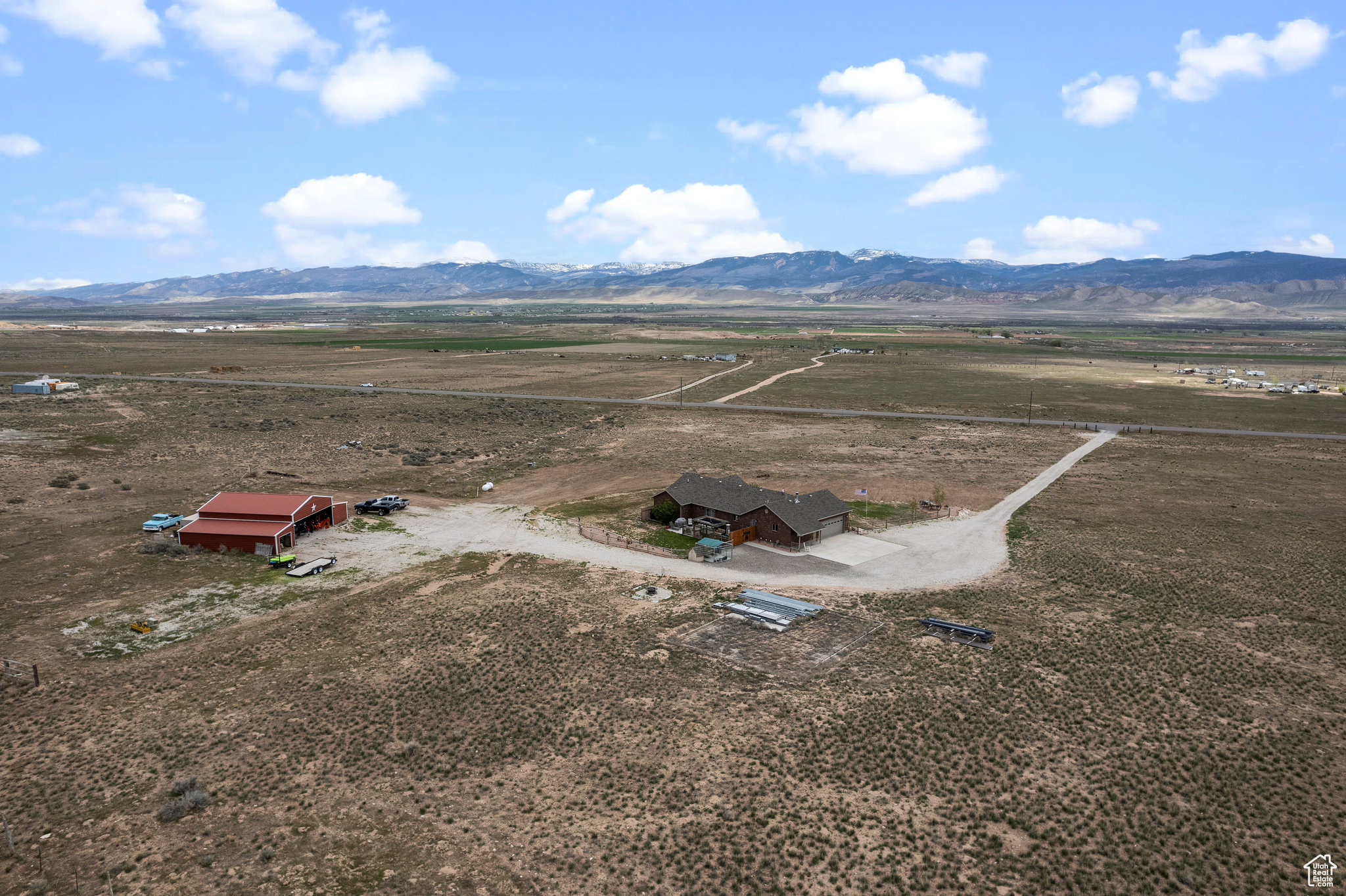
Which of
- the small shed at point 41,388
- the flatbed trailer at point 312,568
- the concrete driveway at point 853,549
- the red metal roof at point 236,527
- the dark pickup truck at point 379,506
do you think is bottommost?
the concrete driveway at point 853,549

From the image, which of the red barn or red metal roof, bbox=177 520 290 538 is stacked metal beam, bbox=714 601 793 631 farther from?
red metal roof, bbox=177 520 290 538

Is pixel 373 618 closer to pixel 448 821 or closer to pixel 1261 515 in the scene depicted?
pixel 448 821

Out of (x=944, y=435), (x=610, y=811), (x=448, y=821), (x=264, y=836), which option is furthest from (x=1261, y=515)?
(x=264, y=836)

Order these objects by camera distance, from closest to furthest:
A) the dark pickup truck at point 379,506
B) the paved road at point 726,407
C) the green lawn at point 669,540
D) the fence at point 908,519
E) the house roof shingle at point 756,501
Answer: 1. the house roof shingle at point 756,501
2. the green lawn at point 669,540
3. the fence at point 908,519
4. the dark pickup truck at point 379,506
5. the paved road at point 726,407

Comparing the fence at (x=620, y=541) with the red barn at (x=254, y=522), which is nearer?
the red barn at (x=254, y=522)

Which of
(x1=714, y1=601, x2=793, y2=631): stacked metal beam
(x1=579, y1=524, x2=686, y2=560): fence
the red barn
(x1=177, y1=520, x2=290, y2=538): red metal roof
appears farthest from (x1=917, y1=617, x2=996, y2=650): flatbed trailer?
(x1=177, y1=520, x2=290, y2=538): red metal roof

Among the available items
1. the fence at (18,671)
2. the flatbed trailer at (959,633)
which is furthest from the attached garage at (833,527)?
the fence at (18,671)

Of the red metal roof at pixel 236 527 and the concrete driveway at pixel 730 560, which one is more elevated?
the red metal roof at pixel 236 527

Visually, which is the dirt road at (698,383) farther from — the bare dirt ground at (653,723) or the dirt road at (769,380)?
the bare dirt ground at (653,723)
